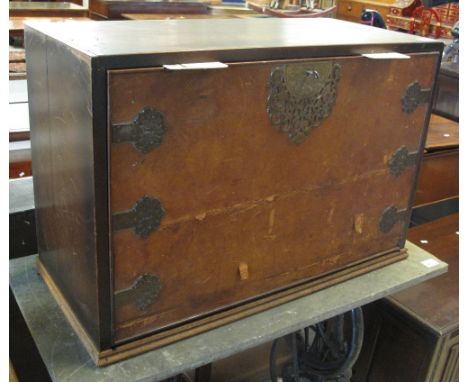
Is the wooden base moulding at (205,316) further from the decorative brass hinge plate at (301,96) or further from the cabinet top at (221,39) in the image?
the cabinet top at (221,39)

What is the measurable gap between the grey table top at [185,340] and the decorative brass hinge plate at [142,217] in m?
0.26

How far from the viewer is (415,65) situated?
131 centimetres

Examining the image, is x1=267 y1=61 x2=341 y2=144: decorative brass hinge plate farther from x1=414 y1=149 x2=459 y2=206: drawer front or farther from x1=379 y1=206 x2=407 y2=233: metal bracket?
x1=414 y1=149 x2=459 y2=206: drawer front

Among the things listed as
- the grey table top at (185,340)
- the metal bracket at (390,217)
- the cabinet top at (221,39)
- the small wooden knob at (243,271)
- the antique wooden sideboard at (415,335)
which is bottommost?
the antique wooden sideboard at (415,335)

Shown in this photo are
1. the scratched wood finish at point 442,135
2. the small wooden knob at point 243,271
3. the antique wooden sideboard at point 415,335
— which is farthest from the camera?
the scratched wood finish at point 442,135

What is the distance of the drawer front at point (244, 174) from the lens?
958 mm

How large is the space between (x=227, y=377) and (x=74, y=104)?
5.10 feet

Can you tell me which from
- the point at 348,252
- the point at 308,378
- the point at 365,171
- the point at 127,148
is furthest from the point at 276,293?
the point at 308,378

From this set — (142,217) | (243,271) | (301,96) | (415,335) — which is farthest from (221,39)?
(415,335)

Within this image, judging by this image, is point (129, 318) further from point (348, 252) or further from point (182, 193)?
point (348, 252)

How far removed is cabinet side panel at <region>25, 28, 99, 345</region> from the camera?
3.04 ft

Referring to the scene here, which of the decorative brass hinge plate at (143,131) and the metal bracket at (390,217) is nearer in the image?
the decorative brass hinge plate at (143,131)

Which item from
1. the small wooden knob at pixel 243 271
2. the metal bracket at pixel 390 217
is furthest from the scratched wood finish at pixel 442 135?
the small wooden knob at pixel 243 271

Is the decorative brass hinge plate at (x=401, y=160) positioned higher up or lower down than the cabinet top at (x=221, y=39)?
lower down
